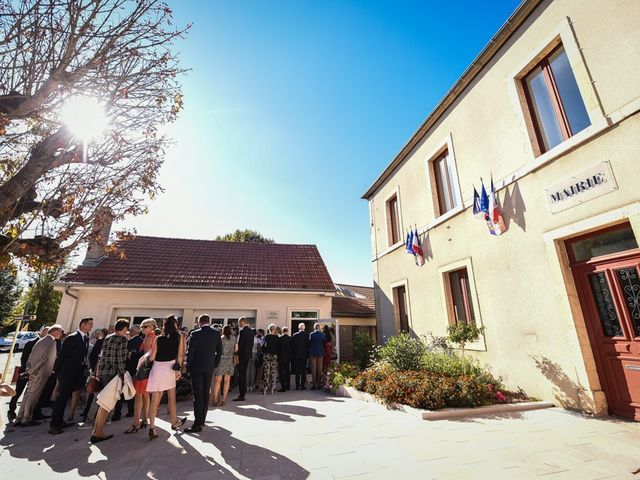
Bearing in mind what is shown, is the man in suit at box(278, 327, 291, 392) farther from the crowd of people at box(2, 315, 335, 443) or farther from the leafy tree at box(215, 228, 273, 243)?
the leafy tree at box(215, 228, 273, 243)

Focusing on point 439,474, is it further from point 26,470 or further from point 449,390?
point 26,470

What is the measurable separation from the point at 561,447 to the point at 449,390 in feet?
6.39

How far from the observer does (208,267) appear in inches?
551

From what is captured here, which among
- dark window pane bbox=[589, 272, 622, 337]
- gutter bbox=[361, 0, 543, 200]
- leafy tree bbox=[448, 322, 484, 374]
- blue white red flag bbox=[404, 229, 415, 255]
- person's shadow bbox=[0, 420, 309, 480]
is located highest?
gutter bbox=[361, 0, 543, 200]

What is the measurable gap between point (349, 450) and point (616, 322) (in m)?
4.68

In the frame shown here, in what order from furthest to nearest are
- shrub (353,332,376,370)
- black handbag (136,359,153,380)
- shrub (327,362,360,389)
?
shrub (353,332,376,370) < shrub (327,362,360,389) < black handbag (136,359,153,380)

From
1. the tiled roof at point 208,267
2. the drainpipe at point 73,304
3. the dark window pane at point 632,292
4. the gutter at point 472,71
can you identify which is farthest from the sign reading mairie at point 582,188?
the drainpipe at point 73,304

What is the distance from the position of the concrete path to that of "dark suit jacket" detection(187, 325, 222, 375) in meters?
0.95

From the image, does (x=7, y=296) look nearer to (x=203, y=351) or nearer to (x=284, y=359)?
(x=284, y=359)

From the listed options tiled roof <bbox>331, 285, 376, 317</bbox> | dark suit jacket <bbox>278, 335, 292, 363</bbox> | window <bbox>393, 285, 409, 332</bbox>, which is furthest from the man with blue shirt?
tiled roof <bbox>331, 285, 376, 317</bbox>

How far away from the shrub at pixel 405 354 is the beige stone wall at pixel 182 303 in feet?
20.2

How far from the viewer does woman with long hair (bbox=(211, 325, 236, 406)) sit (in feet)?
22.2

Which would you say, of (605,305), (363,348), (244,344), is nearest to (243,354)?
(244,344)

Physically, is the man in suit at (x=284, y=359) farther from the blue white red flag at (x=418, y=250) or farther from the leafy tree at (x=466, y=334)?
the blue white red flag at (x=418, y=250)
